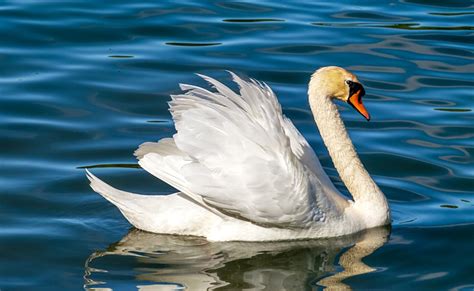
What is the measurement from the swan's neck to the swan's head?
3 cm

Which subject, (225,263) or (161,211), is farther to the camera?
(161,211)

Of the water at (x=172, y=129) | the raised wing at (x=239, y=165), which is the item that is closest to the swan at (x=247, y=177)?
the raised wing at (x=239, y=165)

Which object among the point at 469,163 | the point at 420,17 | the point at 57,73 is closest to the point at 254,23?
the point at 420,17

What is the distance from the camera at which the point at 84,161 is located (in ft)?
36.5

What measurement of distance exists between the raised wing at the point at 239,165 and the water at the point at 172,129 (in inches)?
14.9

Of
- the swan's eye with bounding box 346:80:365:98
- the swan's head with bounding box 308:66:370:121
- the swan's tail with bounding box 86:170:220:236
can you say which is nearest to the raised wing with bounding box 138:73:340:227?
the swan's tail with bounding box 86:170:220:236

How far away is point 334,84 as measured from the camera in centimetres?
1002

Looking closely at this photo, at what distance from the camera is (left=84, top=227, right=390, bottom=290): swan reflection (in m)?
8.73

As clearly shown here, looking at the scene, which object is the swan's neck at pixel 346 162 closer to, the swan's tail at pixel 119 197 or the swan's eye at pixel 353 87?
the swan's eye at pixel 353 87

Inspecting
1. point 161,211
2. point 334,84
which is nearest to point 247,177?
point 161,211

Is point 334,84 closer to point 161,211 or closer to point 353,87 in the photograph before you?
point 353,87

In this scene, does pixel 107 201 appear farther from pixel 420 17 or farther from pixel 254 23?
pixel 420 17

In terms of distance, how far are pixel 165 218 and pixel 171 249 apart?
0.29 m

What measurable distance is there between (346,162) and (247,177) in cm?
134
